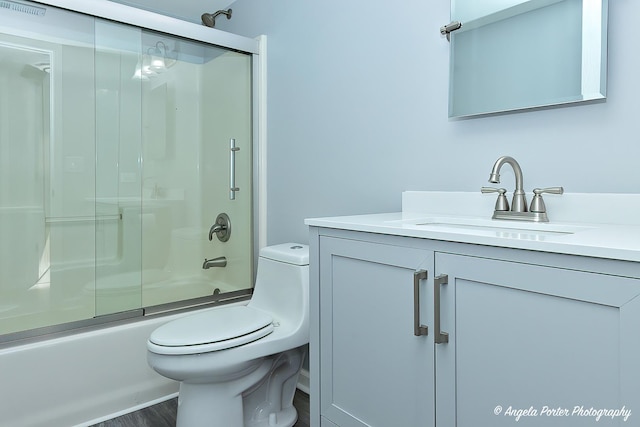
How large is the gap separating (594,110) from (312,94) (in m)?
1.20

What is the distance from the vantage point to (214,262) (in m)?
2.39

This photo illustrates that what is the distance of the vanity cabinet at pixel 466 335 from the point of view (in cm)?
74

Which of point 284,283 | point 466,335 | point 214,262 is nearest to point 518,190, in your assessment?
point 466,335

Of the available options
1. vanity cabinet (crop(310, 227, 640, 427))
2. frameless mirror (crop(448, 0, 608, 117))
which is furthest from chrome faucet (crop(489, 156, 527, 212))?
vanity cabinet (crop(310, 227, 640, 427))

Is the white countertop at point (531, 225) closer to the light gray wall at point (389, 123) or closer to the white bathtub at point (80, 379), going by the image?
the light gray wall at point (389, 123)

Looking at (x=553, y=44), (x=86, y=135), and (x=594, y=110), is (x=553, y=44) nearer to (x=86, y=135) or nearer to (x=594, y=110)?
(x=594, y=110)

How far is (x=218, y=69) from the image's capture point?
235 centimetres

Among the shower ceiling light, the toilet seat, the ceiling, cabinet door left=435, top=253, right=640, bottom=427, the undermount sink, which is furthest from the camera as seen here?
the ceiling

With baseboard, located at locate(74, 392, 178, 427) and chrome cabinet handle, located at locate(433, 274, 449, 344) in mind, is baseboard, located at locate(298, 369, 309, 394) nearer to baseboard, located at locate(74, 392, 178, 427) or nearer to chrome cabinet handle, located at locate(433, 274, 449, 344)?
baseboard, located at locate(74, 392, 178, 427)

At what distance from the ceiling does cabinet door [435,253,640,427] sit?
7.86 feet

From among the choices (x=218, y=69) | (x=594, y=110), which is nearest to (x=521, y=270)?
(x=594, y=110)

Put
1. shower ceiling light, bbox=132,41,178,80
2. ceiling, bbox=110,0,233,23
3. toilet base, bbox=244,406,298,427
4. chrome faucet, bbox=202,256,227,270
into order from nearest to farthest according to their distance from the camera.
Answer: toilet base, bbox=244,406,298,427, shower ceiling light, bbox=132,41,178,80, chrome faucet, bbox=202,256,227,270, ceiling, bbox=110,0,233,23

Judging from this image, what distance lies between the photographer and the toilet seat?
1.46 m

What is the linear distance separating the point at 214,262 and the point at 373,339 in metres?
1.45
